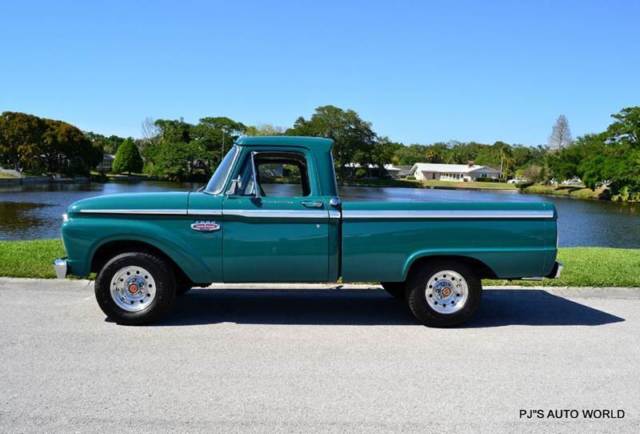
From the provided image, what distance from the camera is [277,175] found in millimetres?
7008

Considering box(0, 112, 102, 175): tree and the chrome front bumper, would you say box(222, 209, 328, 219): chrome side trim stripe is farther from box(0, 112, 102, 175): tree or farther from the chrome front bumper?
box(0, 112, 102, 175): tree

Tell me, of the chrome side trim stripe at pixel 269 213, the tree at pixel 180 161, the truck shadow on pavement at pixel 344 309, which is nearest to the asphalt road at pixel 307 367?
the truck shadow on pavement at pixel 344 309

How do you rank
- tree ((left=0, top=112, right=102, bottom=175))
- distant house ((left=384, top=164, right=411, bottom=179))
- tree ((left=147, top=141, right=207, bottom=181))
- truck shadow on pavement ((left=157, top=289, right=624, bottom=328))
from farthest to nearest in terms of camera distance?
distant house ((left=384, top=164, right=411, bottom=179)) → tree ((left=147, top=141, right=207, bottom=181)) → tree ((left=0, top=112, right=102, bottom=175)) → truck shadow on pavement ((left=157, top=289, right=624, bottom=328))

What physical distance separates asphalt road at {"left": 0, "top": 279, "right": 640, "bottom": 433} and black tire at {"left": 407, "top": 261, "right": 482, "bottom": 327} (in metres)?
0.19

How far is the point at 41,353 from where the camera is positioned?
509cm

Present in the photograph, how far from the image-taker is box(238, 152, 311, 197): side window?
6.17 m

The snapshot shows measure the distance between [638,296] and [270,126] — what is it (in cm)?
11751

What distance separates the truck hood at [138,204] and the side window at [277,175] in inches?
26.3

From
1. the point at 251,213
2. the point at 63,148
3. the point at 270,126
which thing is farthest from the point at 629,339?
the point at 270,126

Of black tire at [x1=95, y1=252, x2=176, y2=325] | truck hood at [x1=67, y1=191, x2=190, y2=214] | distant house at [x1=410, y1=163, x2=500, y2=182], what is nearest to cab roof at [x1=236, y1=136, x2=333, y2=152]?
truck hood at [x1=67, y1=191, x2=190, y2=214]

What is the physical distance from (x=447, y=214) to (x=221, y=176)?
8.26ft

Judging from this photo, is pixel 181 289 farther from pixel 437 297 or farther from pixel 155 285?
pixel 437 297

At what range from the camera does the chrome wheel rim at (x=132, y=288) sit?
19.9 ft

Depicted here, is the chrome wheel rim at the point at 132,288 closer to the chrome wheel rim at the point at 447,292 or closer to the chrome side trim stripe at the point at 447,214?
the chrome side trim stripe at the point at 447,214
